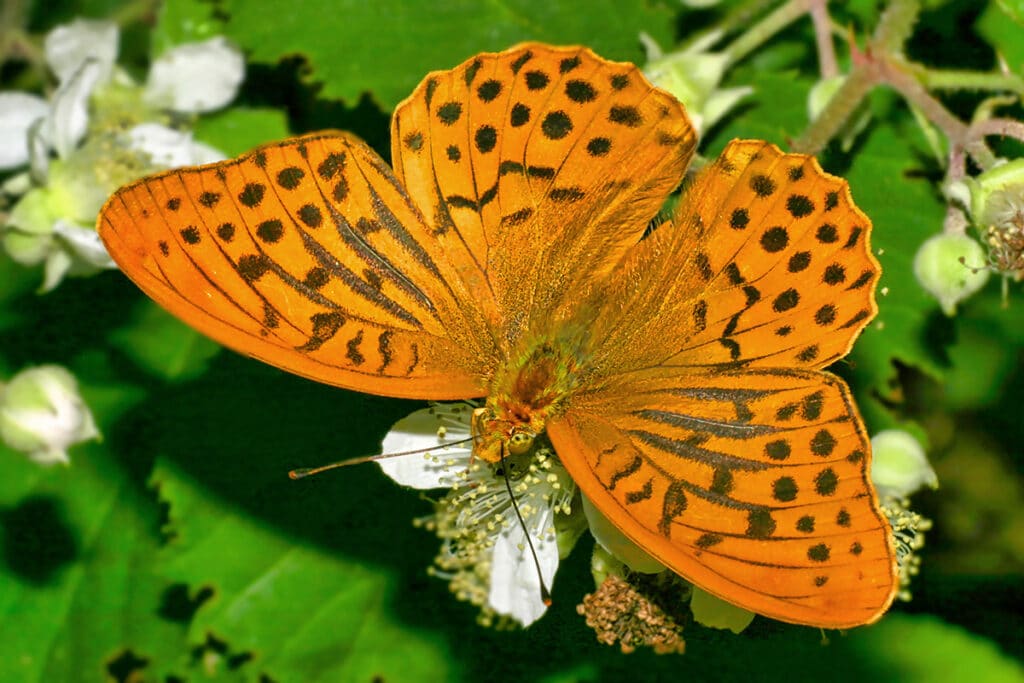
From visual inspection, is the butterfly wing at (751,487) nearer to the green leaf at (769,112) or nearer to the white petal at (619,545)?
the white petal at (619,545)

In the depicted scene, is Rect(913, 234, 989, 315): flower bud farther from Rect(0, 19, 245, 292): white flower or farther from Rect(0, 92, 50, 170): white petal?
Rect(0, 92, 50, 170): white petal

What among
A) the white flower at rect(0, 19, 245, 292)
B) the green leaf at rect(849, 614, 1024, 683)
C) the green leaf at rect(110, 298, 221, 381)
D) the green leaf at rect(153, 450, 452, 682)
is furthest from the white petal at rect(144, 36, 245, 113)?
the green leaf at rect(849, 614, 1024, 683)

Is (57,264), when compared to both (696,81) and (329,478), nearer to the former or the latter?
(329,478)

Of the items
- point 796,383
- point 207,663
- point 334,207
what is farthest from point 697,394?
point 207,663

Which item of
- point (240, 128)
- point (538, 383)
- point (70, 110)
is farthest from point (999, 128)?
point (70, 110)

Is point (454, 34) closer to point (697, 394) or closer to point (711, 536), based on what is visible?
point (697, 394)

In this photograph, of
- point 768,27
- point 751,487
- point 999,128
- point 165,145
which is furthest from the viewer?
point 165,145

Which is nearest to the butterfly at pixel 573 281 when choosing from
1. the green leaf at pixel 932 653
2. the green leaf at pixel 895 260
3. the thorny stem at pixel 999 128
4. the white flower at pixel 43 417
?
the thorny stem at pixel 999 128
